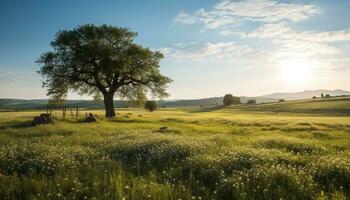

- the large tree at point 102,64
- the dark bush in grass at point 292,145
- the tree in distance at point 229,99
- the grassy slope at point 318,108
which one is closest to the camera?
the dark bush in grass at point 292,145

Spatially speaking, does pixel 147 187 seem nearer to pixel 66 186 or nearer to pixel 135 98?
pixel 66 186

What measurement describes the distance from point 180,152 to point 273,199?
713 cm

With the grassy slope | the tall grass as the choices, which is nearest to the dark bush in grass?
the tall grass

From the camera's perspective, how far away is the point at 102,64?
162 feet

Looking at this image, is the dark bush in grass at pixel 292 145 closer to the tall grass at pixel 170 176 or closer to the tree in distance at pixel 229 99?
the tall grass at pixel 170 176

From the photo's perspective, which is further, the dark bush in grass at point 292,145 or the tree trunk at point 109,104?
the tree trunk at point 109,104

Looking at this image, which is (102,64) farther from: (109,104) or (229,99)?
(229,99)

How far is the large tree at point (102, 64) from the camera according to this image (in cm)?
4875

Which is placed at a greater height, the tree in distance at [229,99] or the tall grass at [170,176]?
the tree in distance at [229,99]

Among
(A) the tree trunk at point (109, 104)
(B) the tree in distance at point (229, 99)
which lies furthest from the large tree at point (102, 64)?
(B) the tree in distance at point (229, 99)

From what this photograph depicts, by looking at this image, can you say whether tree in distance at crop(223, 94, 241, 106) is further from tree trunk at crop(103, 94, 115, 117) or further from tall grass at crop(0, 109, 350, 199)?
tall grass at crop(0, 109, 350, 199)

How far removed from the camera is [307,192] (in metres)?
9.71

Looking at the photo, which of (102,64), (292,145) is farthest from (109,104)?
(292,145)

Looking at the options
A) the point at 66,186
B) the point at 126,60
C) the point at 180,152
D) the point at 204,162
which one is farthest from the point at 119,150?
the point at 126,60
